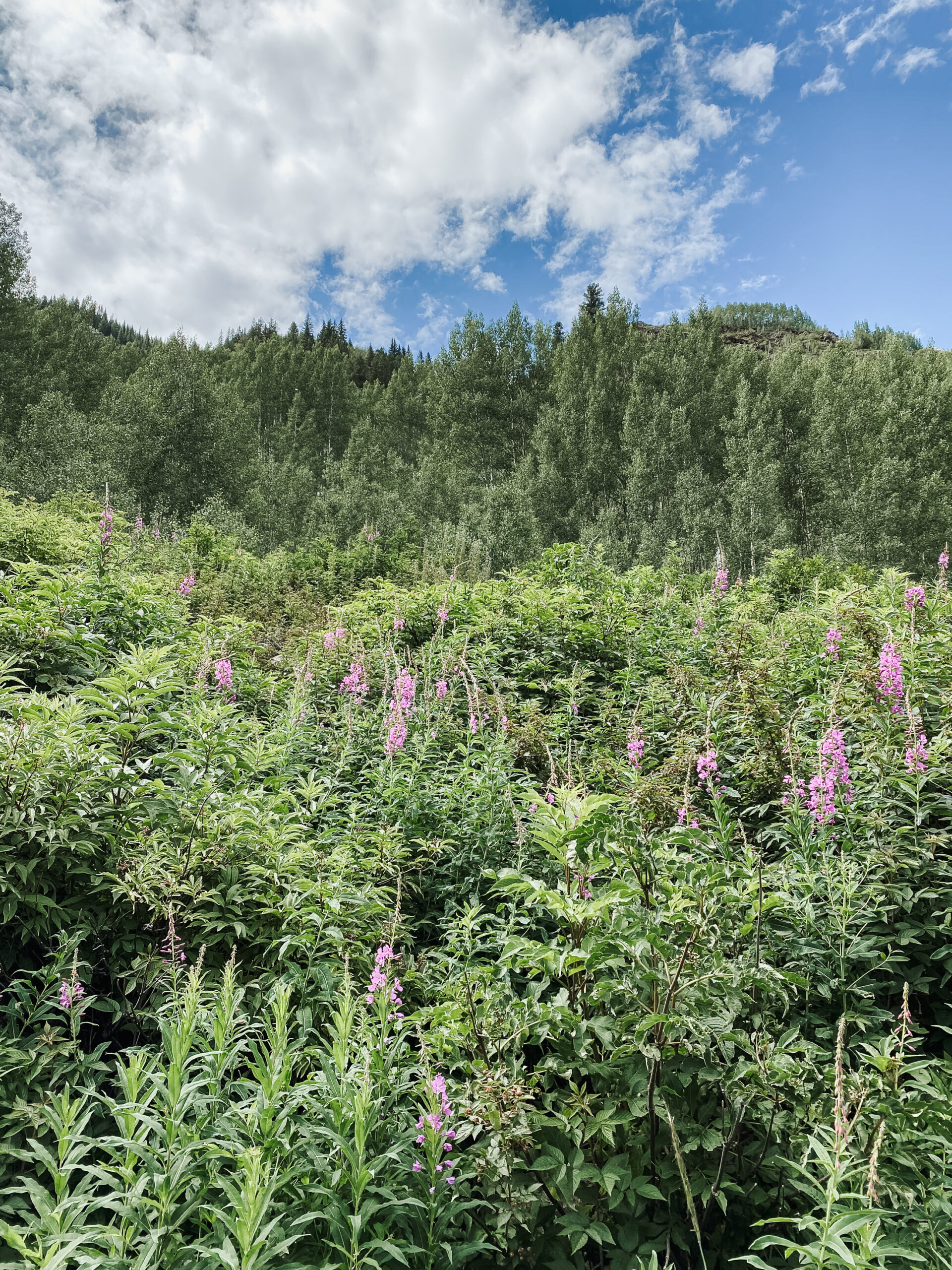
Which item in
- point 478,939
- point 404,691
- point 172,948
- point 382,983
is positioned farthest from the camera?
point 404,691

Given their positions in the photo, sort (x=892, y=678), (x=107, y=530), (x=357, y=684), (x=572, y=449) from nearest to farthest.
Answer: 1. (x=892, y=678)
2. (x=357, y=684)
3. (x=107, y=530)
4. (x=572, y=449)

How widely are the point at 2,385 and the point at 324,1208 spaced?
149 ft

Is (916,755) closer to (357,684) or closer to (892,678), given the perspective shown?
(892,678)

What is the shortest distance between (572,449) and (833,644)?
30.7 m

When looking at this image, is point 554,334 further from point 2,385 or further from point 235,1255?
point 235,1255

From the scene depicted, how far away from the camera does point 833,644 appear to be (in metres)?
4.24

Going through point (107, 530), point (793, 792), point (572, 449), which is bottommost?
point (793, 792)

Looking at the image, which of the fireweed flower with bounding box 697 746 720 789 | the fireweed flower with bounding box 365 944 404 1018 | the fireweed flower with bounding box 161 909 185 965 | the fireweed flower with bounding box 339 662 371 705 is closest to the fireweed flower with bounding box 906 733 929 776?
the fireweed flower with bounding box 697 746 720 789

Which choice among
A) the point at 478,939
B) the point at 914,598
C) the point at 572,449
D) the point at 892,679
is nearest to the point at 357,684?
the point at 478,939

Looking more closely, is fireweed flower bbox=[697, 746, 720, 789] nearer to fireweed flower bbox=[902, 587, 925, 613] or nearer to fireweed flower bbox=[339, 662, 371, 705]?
fireweed flower bbox=[902, 587, 925, 613]

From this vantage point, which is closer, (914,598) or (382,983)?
(382,983)

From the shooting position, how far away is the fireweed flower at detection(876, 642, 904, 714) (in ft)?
10.8

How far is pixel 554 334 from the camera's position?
3903cm

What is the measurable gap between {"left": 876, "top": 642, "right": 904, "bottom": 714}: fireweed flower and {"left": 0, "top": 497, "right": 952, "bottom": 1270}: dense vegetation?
0.03m
